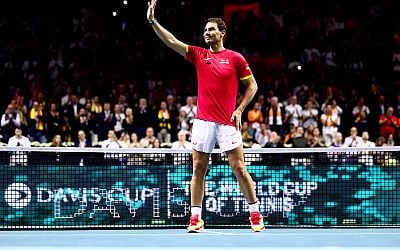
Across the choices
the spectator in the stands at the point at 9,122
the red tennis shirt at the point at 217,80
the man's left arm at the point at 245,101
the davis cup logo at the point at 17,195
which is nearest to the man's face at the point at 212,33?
the red tennis shirt at the point at 217,80

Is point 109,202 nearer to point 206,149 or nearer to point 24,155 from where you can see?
point 24,155

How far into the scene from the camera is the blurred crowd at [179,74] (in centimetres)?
1920

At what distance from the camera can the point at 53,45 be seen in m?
24.4

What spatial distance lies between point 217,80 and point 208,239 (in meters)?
2.97

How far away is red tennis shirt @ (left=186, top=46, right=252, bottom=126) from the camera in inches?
379

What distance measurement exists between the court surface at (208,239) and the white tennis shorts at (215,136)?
1.48 metres

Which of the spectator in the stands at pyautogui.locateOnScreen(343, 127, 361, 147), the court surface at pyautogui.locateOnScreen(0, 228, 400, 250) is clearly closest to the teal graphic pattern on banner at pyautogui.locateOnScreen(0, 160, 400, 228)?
the court surface at pyautogui.locateOnScreen(0, 228, 400, 250)

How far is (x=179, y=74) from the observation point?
23359 millimetres

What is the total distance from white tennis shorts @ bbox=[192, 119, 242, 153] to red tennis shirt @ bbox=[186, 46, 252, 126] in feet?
0.21

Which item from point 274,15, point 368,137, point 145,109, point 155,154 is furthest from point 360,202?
point 274,15

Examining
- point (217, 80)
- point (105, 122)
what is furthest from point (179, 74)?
point (217, 80)

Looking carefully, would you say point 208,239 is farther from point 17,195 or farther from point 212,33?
point 17,195

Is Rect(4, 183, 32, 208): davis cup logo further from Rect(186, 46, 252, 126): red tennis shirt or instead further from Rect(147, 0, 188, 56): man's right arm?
Rect(147, 0, 188, 56): man's right arm

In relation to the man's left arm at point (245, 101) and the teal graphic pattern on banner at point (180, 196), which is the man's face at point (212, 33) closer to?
the man's left arm at point (245, 101)
